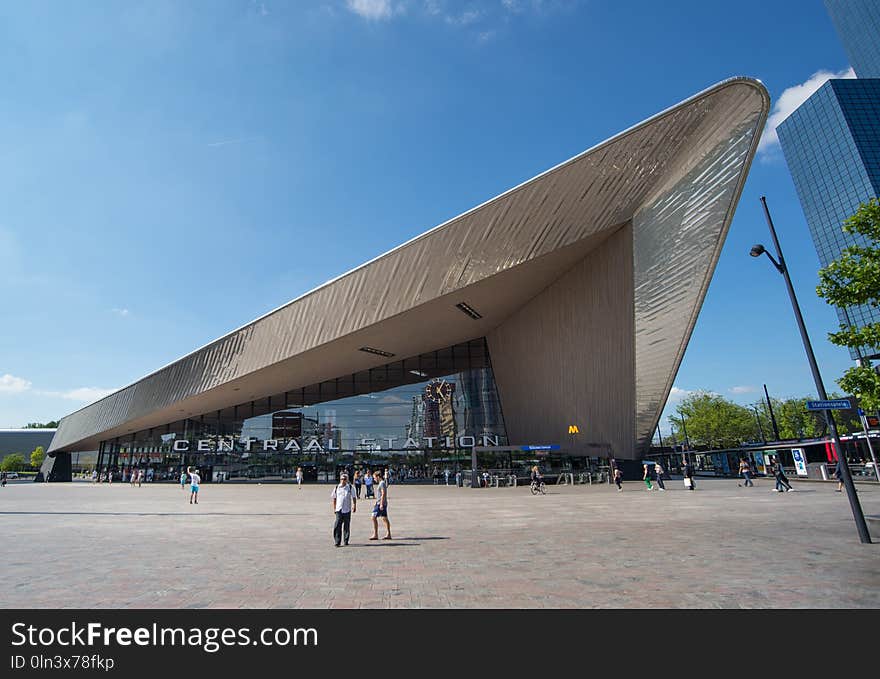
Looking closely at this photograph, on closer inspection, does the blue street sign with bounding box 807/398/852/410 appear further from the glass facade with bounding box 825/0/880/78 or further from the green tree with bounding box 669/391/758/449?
the glass facade with bounding box 825/0/880/78

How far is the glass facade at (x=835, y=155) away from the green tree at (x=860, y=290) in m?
95.4

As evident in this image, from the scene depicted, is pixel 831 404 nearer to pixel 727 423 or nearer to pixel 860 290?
pixel 860 290

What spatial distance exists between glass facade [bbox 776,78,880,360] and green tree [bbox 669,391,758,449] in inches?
1560

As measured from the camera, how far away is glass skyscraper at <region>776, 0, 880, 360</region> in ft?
286

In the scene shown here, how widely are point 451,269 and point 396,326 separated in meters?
5.86

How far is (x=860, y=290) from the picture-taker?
7695mm

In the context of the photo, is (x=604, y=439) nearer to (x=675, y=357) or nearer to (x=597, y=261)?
(x=675, y=357)

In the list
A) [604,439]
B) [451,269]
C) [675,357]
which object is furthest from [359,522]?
[604,439]

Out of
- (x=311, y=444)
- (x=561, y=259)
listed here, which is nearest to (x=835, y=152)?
(x=561, y=259)

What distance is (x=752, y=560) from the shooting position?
6.40 m

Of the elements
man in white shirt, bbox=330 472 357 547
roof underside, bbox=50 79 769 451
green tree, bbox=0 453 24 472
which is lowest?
man in white shirt, bbox=330 472 357 547

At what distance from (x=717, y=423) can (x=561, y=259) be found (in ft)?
151

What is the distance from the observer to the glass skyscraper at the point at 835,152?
286 feet

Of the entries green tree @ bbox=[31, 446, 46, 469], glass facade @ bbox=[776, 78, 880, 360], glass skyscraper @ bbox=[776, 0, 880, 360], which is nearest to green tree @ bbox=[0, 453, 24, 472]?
green tree @ bbox=[31, 446, 46, 469]
